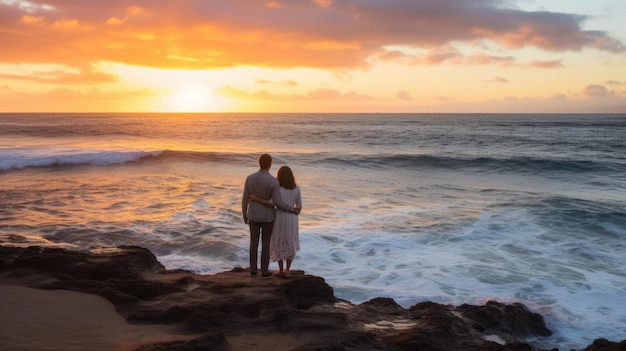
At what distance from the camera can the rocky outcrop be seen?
5133 mm

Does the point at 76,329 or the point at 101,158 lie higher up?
the point at 76,329

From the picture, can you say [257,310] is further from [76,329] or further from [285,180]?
[285,180]

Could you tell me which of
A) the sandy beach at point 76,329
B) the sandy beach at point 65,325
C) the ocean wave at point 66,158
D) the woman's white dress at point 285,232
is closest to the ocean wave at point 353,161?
the ocean wave at point 66,158

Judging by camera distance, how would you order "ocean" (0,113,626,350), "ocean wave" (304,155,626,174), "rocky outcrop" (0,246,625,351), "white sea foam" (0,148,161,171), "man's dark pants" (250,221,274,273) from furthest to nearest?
"ocean wave" (304,155,626,174)
"white sea foam" (0,148,161,171)
"ocean" (0,113,626,350)
"man's dark pants" (250,221,274,273)
"rocky outcrop" (0,246,625,351)

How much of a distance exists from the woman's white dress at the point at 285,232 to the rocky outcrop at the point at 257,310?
357mm

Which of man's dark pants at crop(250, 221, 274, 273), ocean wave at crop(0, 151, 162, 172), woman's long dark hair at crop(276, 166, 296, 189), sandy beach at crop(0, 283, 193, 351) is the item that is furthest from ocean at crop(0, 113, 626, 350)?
sandy beach at crop(0, 283, 193, 351)

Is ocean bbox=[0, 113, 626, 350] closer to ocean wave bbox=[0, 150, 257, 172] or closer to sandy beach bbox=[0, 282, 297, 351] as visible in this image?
ocean wave bbox=[0, 150, 257, 172]

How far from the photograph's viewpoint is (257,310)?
5.70 metres

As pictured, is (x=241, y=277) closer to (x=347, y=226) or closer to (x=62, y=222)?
(x=347, y=226)

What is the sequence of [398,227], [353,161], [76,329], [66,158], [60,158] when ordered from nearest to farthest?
[76,329] → [398,227] → [60,158] → [66,158] → [353,161]

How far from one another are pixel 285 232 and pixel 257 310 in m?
1.65

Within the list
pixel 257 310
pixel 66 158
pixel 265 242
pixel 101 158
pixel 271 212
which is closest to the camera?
pixel 257 310

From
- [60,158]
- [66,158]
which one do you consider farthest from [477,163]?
[60,158]

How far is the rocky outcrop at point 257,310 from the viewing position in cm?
513
